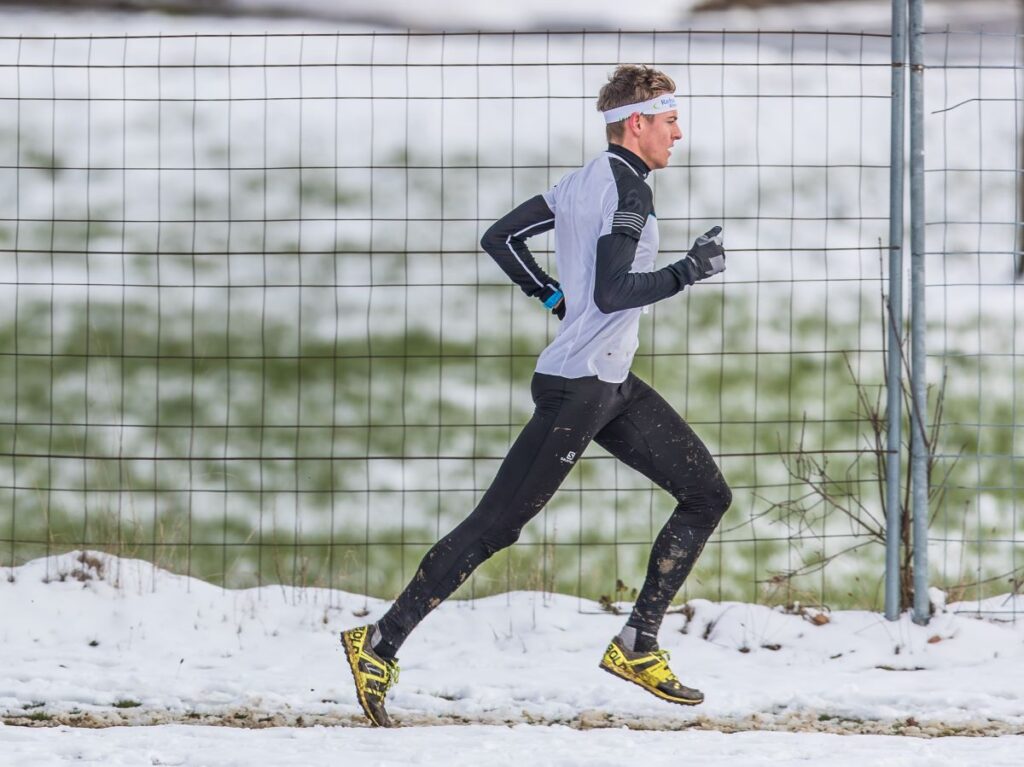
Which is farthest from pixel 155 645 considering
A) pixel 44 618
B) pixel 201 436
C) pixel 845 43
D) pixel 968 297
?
pixel 845 43

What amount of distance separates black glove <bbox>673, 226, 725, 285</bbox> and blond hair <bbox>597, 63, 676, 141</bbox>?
1.49 ft

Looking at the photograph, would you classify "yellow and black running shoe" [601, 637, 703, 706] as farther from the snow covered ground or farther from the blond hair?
the blond hair

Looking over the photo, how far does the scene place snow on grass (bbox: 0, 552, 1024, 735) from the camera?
508 cm

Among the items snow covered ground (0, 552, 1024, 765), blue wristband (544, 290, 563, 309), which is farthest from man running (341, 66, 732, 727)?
snow covered ground (0, 552, 1024, 765)

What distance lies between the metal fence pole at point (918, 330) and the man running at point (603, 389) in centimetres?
157

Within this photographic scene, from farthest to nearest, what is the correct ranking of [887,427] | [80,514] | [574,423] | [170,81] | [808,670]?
[170,81], [80,514], [887,427], [808,670], [574,423]

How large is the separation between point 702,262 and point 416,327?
8.03 m

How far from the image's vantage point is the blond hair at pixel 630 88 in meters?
4.53

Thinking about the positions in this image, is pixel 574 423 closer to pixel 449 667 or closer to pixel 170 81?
pixel 449 667

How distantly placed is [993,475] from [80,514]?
5831 mm

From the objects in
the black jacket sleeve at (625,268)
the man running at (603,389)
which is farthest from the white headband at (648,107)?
the black jacket sleeve at (625,268)

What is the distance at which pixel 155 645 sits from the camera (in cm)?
580

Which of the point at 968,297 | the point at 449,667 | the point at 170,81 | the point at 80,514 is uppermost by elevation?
the point at 170,81

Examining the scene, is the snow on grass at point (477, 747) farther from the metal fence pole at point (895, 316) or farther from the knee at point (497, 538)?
the metal fence pole at point (895, 316)
